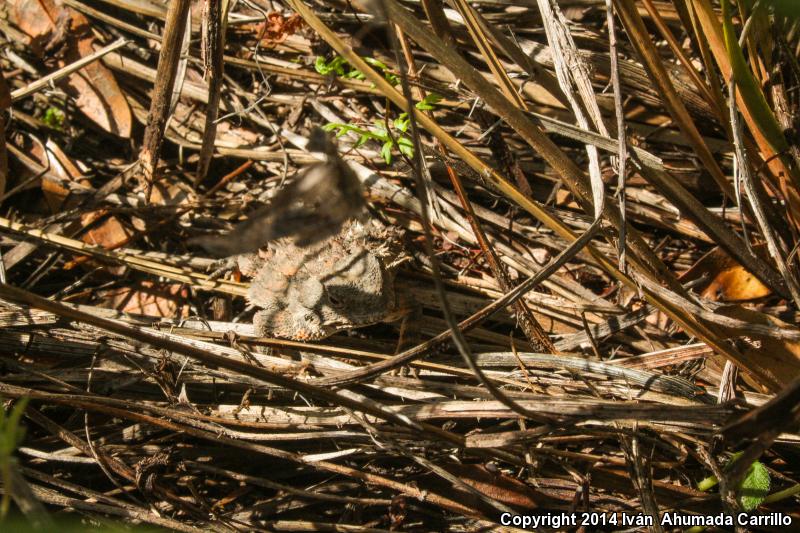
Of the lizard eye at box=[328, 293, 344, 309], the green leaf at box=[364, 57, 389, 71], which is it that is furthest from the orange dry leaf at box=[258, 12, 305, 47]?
the lizard eye at box=[328, 293, 344, 309]

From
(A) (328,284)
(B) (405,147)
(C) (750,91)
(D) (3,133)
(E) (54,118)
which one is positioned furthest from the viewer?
(E) (54,118)

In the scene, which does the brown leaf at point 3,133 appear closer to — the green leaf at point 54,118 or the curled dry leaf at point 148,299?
the green leaf at point 54,118

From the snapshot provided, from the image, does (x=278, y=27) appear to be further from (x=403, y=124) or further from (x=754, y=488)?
(x=754, y=488)

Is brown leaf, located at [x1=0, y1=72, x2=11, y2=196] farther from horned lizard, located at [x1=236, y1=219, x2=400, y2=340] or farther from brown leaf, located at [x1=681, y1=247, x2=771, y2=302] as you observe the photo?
brown leaf, located at [x1=681, y1=247, x2=771, y2=302]

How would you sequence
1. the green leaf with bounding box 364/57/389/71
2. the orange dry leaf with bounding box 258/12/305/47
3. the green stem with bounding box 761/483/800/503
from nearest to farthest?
the green stem with bounding box 761/483/800/503 → the green leaf with bounding box 364/57/389/71 → the orange dry leaf with bounding box 258/12/305/47

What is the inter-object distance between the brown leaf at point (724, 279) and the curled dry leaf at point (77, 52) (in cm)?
349

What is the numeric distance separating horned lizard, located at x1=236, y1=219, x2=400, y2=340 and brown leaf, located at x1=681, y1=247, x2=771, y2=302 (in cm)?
164

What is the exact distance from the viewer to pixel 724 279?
296 cm

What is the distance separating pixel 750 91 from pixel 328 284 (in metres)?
2.14

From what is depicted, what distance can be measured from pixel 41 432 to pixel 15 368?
1.24ft

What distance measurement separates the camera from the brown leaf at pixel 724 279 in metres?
2.91

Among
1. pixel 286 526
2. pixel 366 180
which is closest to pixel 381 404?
pixel 286 526

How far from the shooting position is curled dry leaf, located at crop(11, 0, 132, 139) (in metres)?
3.52

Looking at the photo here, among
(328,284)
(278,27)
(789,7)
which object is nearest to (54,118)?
(278,27)
